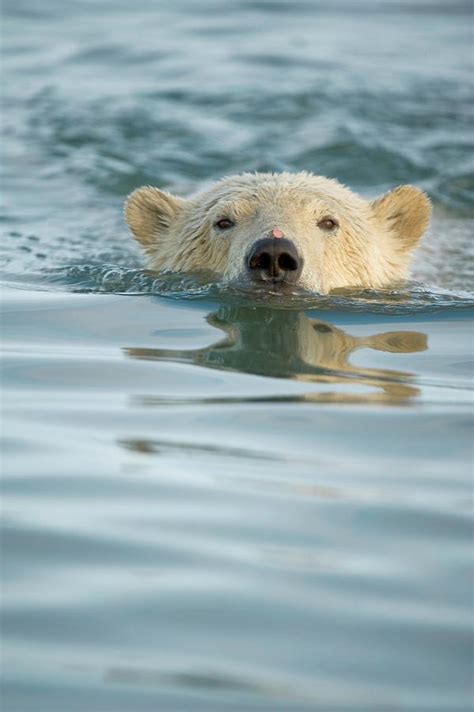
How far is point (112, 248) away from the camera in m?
9.69

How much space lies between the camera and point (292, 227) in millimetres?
7016

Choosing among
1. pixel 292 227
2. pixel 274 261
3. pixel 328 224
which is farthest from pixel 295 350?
pixel 328 224

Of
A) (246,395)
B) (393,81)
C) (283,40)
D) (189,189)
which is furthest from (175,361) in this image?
(283,40)

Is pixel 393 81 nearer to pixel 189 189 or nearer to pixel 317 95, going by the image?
pixel 317 95

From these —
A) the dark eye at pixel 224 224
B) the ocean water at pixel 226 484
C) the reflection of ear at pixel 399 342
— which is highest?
the dark eye at pixel 224 224

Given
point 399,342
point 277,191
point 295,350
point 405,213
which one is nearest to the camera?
point 295,350

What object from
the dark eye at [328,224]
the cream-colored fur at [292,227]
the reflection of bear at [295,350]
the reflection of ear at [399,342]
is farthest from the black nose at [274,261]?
the dark eye at [328,224]

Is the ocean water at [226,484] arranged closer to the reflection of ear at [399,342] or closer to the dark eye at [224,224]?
the reflection of ear at [399,342]

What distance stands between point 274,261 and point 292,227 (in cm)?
57

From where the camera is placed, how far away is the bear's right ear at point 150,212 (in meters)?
8.38

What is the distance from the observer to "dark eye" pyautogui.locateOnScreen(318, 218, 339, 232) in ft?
24.2

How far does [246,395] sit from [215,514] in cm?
131

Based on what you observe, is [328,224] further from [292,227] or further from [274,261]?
[274,261]

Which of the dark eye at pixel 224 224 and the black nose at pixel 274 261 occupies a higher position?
the dark eye at pixel 224 224
